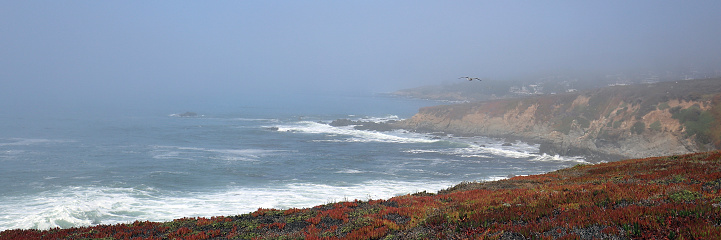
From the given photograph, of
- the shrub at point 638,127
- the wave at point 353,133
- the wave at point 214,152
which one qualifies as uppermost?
the shrub at point 638,127

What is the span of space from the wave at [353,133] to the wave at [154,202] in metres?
31.3

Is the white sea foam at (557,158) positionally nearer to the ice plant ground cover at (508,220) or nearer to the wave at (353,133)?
the wave at (353,133)

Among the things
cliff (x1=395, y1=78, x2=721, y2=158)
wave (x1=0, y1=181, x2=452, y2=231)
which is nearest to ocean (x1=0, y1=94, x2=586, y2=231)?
wave (x1=0, y1=181, x2=452, y2=231)

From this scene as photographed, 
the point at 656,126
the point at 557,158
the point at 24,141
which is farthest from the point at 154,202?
the point at 656,126

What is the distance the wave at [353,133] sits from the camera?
69438 mm

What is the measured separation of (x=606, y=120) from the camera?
61.1 meters

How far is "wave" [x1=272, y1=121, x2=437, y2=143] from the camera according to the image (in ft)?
228

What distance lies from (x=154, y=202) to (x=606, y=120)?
57.7 metres

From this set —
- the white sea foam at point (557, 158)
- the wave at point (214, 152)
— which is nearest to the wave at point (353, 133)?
the wave at point (214, 152)

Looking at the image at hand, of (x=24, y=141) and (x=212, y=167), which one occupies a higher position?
(x=24, y=141)

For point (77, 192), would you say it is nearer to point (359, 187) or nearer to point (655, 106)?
point (359, 187)

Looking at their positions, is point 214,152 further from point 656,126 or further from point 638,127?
point 656,126

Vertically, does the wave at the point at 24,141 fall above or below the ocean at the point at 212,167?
above

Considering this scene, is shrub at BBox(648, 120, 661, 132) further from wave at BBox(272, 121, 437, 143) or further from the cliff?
wave at BBox(272, 121, 437, 143)
